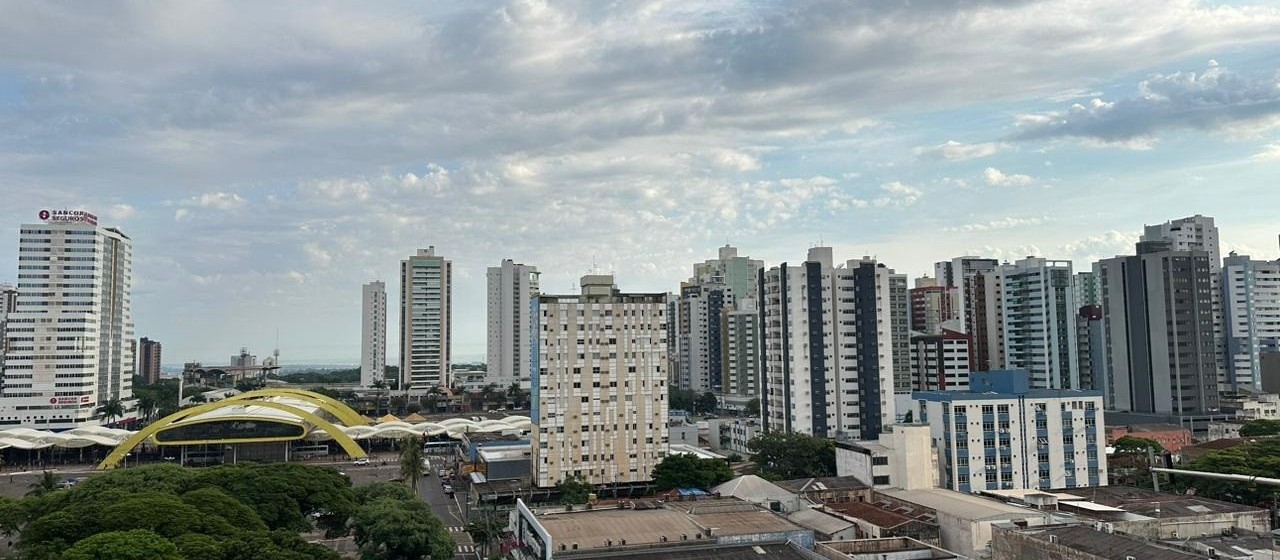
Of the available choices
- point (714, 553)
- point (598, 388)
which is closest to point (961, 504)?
point (714, 553)

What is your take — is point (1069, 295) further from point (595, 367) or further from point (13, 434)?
point (13, 434)

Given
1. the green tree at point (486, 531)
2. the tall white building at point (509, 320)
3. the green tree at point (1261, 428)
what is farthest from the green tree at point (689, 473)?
the tall white building at point (509, 320)

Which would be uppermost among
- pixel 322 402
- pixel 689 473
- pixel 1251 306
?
pixel 1251 306

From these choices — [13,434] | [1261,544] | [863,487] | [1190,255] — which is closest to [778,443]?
[863,487]

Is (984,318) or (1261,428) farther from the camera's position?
(984,318)

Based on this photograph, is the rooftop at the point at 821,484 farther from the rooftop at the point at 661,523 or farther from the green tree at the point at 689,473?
the rooftop at the point at 661,523

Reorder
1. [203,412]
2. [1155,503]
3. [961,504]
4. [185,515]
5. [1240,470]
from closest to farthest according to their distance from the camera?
[185,515] → [1155,503] → [961,504] → [1240,470] → [203,412]

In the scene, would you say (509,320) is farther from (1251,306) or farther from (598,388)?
(1251,306)
